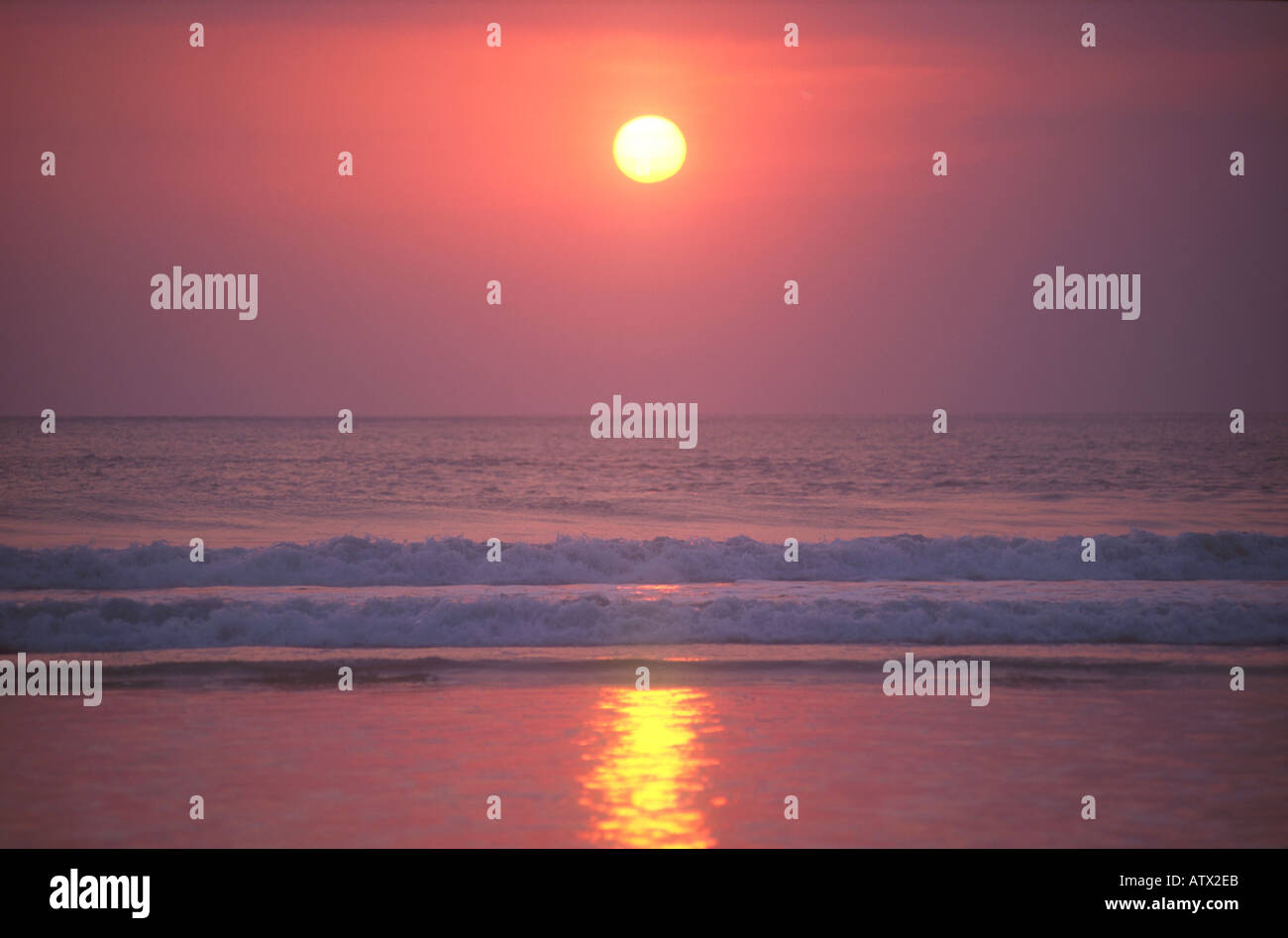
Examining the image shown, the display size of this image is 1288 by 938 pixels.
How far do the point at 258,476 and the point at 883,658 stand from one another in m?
29.2

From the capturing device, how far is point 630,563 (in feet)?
66.2

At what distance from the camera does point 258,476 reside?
36875mm

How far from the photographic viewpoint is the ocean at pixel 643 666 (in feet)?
24.3

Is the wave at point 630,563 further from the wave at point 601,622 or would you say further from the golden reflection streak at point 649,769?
the golden reflection streak at point 649,769

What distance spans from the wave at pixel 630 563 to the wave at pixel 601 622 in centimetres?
456

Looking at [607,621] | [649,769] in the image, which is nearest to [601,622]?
[607,621]

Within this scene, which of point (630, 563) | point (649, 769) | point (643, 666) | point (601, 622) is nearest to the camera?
point (649, 769)

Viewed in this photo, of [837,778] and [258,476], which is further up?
[258,476]

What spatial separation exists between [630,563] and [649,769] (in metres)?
11.9

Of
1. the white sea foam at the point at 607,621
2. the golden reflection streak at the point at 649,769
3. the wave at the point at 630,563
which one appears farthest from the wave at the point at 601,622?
the wave at the point at 630,563

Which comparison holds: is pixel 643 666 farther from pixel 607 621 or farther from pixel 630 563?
pixel 630 563
